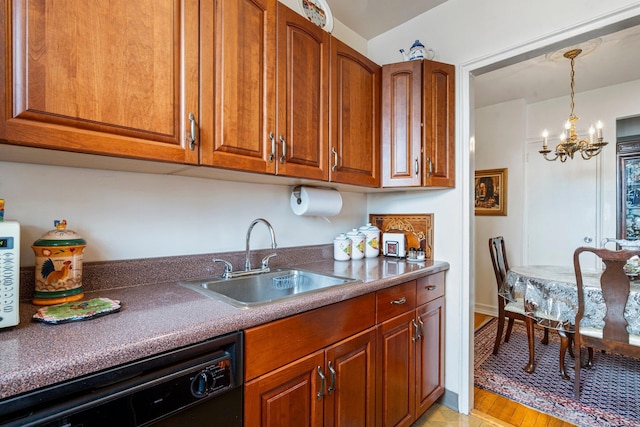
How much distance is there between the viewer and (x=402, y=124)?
183 centimetres

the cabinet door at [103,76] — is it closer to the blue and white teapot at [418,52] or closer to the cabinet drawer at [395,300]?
the cabinet drawer at [395,300]

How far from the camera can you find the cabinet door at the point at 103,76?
2.49 feet

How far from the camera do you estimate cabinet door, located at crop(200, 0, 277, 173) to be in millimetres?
1082

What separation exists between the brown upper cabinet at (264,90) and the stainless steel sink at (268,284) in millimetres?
509

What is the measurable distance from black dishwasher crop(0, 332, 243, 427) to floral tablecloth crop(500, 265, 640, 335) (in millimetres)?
2337

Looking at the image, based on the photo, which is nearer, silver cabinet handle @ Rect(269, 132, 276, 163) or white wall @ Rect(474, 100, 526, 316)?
silver cabinet handle @ Rect(269, 132, 276, 163)

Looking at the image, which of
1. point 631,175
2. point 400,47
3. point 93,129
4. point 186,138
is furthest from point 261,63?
point 631,175

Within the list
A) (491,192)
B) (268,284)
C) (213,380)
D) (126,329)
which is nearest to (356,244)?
(268,284)

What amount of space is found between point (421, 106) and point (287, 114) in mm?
890

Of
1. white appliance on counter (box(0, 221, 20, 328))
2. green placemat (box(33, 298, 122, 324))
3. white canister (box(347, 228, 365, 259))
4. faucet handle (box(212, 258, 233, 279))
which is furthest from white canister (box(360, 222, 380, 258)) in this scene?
white appliance on counter (box(0, 221, 20, 328))

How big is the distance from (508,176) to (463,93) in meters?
2.36

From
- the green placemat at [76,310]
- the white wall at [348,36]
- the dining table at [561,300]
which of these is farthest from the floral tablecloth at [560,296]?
the green placemat at [76,310]

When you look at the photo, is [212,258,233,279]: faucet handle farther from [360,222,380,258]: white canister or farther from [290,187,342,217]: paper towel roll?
[360,222,380,258]: white canister

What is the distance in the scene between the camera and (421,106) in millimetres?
1797
